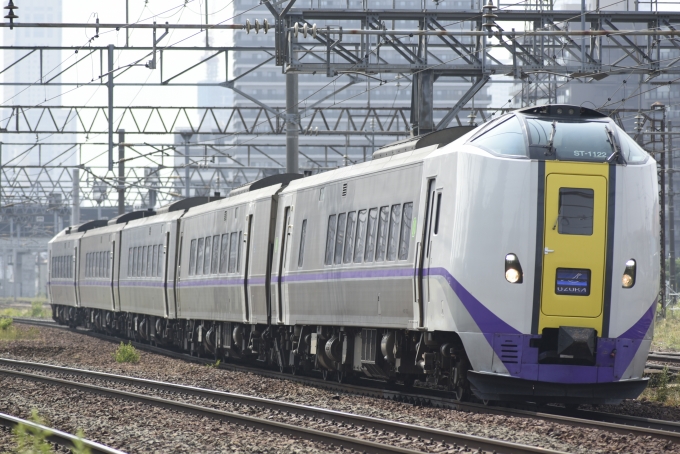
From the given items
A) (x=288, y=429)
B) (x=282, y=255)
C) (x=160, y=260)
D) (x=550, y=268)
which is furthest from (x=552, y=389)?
(x=160, y=260)

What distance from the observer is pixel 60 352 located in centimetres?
2848

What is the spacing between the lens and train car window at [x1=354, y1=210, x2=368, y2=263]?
52.8ft

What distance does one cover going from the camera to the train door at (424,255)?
13.7m

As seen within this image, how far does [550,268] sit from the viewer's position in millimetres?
12500

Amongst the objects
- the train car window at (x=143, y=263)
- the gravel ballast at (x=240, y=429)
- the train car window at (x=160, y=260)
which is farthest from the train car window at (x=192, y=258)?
the gravel ballast at (x=240, y=429)

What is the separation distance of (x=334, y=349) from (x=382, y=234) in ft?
9.32

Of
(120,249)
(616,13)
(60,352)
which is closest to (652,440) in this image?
(616,13)

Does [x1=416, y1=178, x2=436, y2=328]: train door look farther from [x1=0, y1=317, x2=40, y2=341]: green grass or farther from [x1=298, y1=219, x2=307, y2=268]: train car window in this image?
[x1=0, y1=317, x2=40, y2=341]: green grass

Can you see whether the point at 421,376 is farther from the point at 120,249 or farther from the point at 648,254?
the point at 120,249

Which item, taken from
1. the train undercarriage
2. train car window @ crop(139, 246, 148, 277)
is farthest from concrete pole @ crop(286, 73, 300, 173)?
train car window @ crop(139, 246, 148, 277)

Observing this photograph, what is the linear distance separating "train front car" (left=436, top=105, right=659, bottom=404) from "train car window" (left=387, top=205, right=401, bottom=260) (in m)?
1.92

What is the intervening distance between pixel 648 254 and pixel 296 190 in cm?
767

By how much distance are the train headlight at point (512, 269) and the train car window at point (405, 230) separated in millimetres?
2070

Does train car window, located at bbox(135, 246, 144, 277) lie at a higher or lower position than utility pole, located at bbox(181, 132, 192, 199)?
lower
